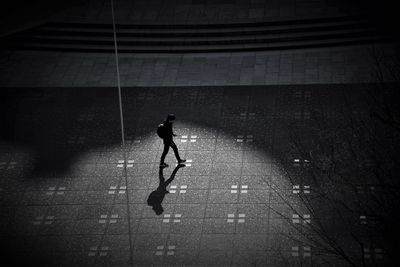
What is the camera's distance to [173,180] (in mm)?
19062

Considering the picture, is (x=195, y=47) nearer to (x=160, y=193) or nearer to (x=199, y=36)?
(x=199, y=36)

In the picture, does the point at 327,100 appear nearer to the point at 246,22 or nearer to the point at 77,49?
the point at 246,22

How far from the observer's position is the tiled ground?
1670 cm

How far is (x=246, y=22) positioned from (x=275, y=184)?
831 centimetres

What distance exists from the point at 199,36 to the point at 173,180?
7.68m

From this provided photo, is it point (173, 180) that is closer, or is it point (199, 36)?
point (173, 180)

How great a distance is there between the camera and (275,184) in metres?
18.5

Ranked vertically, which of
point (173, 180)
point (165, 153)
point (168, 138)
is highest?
point (168, 138)

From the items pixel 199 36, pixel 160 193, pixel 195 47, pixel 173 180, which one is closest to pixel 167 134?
pixel 173 180

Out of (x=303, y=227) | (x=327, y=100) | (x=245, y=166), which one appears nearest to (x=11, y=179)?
(x=245, y=166)

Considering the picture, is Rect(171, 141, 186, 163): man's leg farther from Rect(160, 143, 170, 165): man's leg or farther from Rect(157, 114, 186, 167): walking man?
Rect(160, 143, 170, 165): man's leg

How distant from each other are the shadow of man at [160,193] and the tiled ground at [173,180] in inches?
5.5

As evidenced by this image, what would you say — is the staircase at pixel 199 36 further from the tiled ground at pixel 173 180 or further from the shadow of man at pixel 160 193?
the shadow of man at pixel 160 193

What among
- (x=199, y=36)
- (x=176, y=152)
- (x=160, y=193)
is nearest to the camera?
(x=160, y=193)
